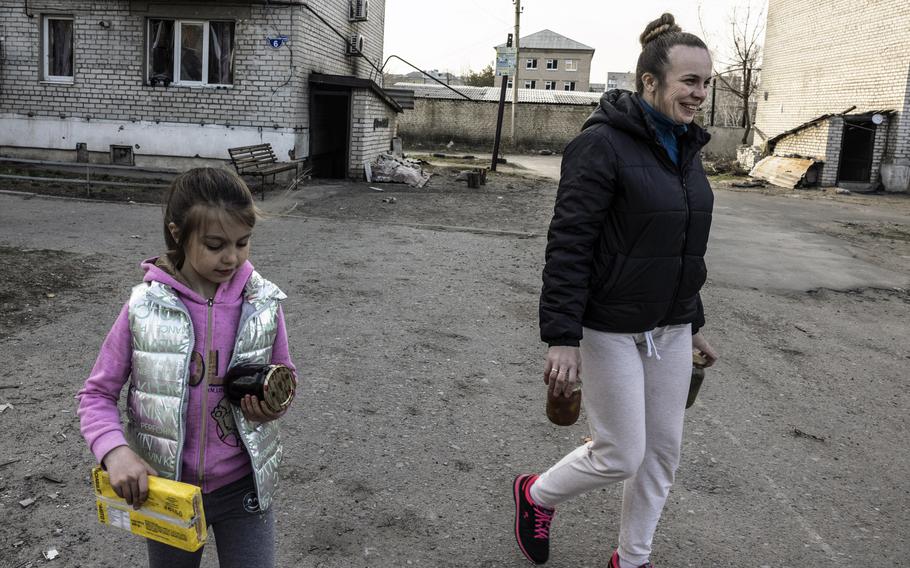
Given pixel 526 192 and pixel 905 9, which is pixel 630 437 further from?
pixel 905 9

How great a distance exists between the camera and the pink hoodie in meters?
1.84

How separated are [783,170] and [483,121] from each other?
1713 centimetres

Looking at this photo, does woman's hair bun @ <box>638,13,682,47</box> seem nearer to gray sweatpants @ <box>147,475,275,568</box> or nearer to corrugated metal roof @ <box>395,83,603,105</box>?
gray sweatpants @ <box>147,475,275,568</box>

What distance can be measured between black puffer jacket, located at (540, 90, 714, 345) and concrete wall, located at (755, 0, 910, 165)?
833 inches

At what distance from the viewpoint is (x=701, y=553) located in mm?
3016

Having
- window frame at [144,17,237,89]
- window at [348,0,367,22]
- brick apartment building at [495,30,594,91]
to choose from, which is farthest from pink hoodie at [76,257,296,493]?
brick apartment building at [495,30,594,91]

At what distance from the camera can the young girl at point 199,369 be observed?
1820 millimetres

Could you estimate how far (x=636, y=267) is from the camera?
8.20 feet

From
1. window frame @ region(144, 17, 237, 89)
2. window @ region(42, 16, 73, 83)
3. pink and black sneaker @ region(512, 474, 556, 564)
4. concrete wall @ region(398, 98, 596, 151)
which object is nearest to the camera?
pink and black sneaker @ region(512, 474, 556, 564)

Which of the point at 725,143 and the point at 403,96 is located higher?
the point at 403,96

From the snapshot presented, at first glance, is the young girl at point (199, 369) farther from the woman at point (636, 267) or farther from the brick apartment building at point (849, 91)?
the brick apartment building at point (849, 91)

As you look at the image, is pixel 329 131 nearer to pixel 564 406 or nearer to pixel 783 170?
pixel 783 170

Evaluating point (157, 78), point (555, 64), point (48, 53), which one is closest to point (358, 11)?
point (157, 78)

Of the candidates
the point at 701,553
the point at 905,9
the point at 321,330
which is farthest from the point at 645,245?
the point at 905,9
